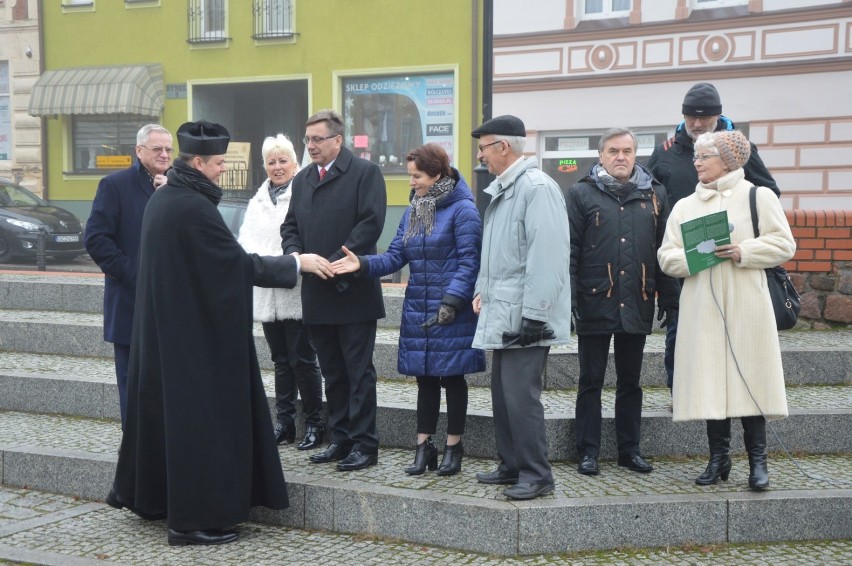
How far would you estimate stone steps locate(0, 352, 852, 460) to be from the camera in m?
6.50

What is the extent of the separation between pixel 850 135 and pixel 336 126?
12.7 meters

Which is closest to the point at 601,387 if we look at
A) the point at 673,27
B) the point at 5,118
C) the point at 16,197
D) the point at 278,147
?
the point at 278,147

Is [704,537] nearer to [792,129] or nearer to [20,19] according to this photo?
[792,129]

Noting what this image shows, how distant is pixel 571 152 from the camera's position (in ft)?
65.7

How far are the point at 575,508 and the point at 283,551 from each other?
5.04 feet

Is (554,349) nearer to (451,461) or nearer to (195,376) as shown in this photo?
(451,461)

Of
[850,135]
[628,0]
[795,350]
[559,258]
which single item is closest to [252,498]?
[559,258]

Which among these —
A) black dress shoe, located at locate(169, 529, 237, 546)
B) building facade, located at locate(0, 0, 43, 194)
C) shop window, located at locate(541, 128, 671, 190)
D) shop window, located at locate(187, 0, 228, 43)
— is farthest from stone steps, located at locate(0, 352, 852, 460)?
building facade, located at locate(0, 0, 43, 194)

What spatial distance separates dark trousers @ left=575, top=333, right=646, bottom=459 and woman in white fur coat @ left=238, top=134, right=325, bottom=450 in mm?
1766

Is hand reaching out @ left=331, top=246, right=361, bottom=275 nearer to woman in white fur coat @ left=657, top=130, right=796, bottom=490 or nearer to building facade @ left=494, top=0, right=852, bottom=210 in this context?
woman in white fur coat @ left=657, top=130, right=796, bottom=490

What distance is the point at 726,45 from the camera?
17.9m

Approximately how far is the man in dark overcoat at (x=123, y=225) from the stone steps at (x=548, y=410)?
1190mm

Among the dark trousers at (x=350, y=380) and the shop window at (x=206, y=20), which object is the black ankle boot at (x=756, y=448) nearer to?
the dark trousers at (x=350, y=380)

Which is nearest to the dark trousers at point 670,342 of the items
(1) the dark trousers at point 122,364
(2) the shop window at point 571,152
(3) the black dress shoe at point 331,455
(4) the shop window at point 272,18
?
(3) the black dress shoe at point 331,455
